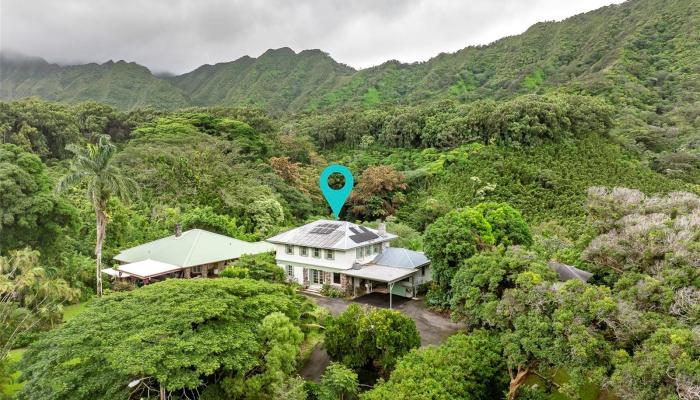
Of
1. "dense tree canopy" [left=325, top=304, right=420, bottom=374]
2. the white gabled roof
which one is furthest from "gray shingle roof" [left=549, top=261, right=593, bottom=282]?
the white gabled roof

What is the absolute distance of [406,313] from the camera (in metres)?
21.5

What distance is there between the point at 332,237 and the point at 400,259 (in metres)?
4.20

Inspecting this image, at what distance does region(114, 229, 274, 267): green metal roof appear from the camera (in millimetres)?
26406

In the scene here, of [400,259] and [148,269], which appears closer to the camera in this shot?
[148,269]

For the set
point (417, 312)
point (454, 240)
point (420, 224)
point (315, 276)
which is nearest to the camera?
point (454, 240)

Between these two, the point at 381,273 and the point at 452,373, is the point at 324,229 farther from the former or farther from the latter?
the point at 452,373

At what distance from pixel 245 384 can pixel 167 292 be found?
464 centimetres

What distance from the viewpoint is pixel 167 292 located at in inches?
609

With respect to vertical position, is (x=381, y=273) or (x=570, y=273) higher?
(x=570, y=273)

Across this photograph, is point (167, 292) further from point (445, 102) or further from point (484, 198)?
point (445, 102)

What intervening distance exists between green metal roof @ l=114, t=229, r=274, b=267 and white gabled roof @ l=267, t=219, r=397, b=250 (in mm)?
3608

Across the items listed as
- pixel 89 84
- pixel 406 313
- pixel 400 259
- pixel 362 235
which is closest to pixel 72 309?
pixel 362 235

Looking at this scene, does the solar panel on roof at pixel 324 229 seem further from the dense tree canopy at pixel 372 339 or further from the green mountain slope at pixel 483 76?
the green mountain slope at pixel 483 76

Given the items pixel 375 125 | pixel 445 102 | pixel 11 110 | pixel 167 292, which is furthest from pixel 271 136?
pixel 167 292
